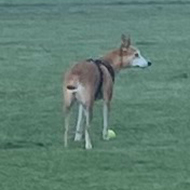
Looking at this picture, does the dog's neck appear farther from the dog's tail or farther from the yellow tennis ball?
the dog's tail

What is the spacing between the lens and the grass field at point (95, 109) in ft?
30.1

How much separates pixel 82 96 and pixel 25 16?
18.7m

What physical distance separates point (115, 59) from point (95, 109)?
1.46 metres

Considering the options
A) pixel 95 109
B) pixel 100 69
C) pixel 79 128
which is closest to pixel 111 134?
pixel 79 128

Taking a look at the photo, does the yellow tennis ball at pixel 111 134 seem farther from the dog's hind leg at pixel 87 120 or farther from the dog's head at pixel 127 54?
the dog's head at pixel 127 54

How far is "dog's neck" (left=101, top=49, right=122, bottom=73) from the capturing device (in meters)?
12.2

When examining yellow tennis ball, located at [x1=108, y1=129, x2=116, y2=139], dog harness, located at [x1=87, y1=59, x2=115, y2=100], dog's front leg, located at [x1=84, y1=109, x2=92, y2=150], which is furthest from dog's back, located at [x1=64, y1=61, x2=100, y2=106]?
yellow tennis ball, located at [x1=108, y1=129, x2=116, y2=139]

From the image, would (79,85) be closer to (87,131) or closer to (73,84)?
(73,84)

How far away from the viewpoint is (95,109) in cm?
1359

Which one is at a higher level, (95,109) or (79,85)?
(79,85)

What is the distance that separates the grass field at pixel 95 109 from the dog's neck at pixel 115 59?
66 centimetres

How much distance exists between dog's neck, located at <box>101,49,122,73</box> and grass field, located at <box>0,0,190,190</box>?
66cm

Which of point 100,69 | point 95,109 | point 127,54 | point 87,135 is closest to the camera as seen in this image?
point 87,135

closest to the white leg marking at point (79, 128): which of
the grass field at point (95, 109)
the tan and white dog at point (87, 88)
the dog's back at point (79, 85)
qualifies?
the tan and white dog at point (87, 88)
